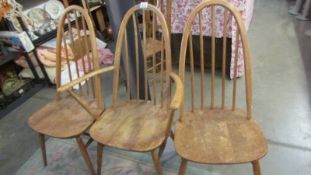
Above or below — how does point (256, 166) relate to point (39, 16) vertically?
below

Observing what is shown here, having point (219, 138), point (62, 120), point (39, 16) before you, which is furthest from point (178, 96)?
point (39, 16)

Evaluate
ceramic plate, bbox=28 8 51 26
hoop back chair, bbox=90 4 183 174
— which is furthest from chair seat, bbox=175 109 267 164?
ceramic plate, bbox=28 8 51 26

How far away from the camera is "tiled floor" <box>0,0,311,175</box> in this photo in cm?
173

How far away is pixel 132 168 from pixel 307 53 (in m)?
2.27

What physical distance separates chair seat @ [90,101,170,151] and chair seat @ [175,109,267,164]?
0.39ft

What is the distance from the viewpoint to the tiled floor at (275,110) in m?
1.73

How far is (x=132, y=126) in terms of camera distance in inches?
57.7

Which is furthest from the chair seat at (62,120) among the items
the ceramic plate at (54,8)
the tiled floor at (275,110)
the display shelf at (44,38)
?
the ceramic plate at (54,8)

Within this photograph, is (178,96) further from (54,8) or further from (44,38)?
(54,8)

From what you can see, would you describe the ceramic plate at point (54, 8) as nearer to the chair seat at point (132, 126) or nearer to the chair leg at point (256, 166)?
the chair seat at point (132, 126)

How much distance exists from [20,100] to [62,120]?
3.99 ft

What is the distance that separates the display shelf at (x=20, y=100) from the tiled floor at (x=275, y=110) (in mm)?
48

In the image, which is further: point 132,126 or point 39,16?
point 39,16

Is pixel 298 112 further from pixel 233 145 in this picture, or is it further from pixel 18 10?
pixel 18 10
